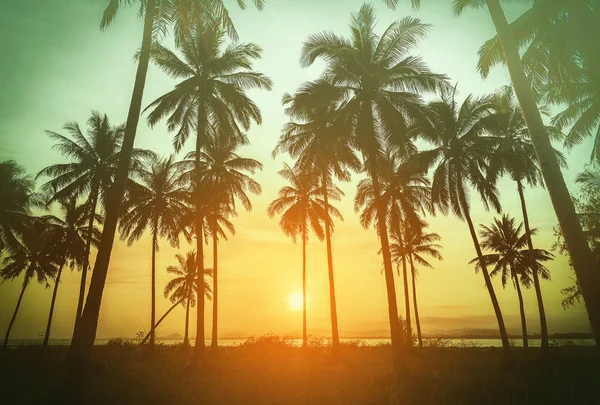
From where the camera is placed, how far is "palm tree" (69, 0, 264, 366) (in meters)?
7.97

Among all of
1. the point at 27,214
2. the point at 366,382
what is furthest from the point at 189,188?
the point at 366,382

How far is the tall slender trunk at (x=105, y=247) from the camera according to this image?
7816mm

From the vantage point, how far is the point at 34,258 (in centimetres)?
2977

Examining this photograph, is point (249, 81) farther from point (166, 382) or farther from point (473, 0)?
point (166, 382)

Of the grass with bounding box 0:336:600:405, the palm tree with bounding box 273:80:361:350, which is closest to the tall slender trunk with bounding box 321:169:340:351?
the palm tree with bounding box 273:80:361:350

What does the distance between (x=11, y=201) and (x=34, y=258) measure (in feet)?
28.8

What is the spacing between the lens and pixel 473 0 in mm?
9977

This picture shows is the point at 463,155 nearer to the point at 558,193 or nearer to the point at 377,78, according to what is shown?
the point at 377,78

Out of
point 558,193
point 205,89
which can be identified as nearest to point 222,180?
point 205,89

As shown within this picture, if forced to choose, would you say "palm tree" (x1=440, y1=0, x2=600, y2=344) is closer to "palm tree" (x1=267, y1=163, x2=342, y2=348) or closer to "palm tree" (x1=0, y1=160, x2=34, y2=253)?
"palm tree" (x1=267, y1=163, x2=342, y2=348)

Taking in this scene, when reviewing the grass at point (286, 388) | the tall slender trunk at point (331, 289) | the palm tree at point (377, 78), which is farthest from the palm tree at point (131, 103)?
the tall slender trunk at point (331, 289)

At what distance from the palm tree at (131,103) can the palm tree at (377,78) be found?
4.20m

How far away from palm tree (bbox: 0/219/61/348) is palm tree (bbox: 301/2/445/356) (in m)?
25.8

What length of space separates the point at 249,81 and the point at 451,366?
62.4 ft
